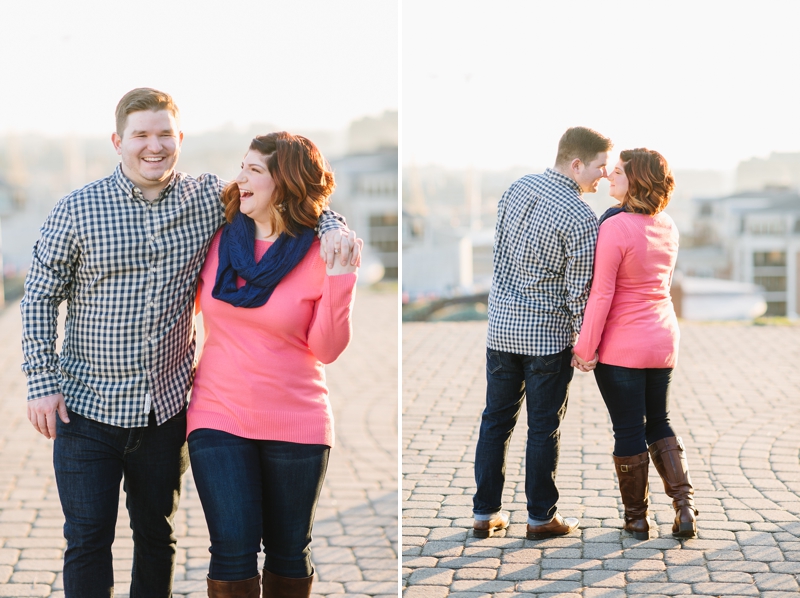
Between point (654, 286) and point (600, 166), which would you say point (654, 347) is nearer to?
point (654, 286)

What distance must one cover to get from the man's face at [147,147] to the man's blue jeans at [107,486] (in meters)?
0.83

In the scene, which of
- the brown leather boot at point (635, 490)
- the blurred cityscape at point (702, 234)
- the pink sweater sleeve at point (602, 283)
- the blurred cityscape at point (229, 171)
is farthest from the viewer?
the blurred cityscape at point (229, 171)

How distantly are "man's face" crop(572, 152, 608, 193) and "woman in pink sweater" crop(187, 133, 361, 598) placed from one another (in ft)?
5.11

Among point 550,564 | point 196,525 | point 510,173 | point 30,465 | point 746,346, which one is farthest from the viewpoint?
point 510,173

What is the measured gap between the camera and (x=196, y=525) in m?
5.55

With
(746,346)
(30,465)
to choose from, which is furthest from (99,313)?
(746,346)

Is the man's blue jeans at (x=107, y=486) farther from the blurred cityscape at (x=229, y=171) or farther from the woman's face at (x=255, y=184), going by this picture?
the blurred cityscape at (x=229, y=171)

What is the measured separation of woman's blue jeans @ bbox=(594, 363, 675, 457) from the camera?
455cm

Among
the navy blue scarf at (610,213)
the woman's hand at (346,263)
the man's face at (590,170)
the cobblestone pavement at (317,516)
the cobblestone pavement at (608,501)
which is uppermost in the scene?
the man's face at (590,170)

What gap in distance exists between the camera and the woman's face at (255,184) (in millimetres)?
3254

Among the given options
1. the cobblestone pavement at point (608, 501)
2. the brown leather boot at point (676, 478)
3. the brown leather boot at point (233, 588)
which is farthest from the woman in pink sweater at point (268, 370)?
the brown leather boot at point (676, 478)

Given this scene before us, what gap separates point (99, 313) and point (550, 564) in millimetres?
2329

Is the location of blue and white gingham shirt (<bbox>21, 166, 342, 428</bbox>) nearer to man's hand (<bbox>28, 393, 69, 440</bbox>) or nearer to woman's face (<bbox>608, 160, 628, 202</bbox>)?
man's hand (<bbox>28, 393, 69, 440</bbox>)

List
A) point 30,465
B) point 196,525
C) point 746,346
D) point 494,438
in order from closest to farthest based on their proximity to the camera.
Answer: point 494,438 < point 196,525 < point 30,465 < point 746,346
